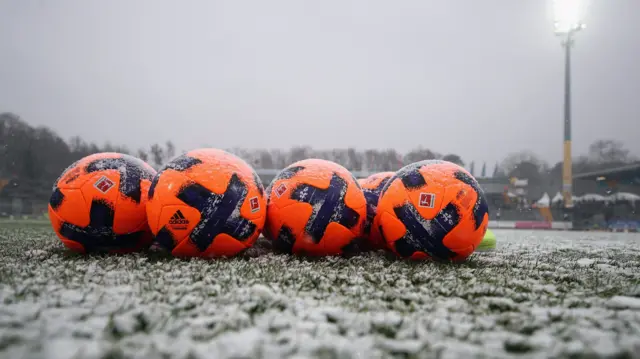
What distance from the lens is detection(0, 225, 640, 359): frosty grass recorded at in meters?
1.97

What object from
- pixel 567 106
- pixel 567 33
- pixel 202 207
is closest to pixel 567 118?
pixel 567 106

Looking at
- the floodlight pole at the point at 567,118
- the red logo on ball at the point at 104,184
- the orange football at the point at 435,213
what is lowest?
the orange football at the point at 435,213

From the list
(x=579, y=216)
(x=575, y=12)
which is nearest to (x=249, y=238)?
(x=579, y=216)

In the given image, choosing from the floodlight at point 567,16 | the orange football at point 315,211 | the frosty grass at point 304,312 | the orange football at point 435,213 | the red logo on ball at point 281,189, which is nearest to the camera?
the frosty grass at point 304,312

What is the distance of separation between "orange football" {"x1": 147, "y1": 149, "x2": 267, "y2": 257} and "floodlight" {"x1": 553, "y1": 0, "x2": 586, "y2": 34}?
27.9m

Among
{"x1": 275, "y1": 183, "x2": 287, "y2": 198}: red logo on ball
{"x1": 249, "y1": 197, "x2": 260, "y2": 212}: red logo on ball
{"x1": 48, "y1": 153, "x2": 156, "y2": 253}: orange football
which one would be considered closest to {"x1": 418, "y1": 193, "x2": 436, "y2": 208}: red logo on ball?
{"x1": 275, "y1": 183, "x2": 287, "y2": 198}: red logo on ball

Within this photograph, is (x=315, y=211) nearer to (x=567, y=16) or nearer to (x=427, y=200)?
(x=427, y=200)

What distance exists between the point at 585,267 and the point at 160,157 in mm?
38004

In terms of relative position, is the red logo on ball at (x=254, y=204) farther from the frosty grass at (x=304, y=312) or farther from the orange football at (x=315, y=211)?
the frosty grass at (x=304, y=312)

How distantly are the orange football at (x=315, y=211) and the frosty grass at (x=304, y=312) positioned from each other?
28.6 inches

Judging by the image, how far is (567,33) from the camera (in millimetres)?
25500

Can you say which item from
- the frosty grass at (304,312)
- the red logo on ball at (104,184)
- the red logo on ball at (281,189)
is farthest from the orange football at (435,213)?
the red logo on ball at (104,184)

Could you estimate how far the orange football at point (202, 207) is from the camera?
4.50 m

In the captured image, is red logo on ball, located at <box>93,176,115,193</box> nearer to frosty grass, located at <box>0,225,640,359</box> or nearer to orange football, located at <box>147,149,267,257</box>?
orange football, located at <box>147,149,267,257</box>
